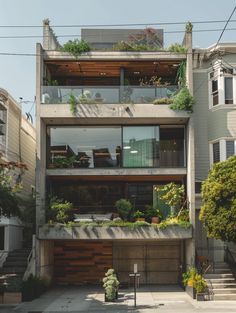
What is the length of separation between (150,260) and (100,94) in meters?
9.80

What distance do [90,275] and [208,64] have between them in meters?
13.4

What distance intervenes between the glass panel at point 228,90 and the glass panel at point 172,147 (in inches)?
113

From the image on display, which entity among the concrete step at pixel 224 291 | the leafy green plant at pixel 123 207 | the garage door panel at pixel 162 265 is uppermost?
the leafy green plant at pixel 123 207

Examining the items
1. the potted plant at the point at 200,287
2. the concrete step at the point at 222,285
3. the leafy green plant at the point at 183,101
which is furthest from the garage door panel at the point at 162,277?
the leafy green plant at the point at 183,101

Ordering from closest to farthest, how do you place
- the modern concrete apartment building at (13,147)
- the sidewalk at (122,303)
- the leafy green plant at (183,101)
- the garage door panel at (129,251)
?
the sidewalk at (122,303) → the leafy green plant at (183,101) → the modern concrete apartment building at (13,147) → the garage door panel at (129,251)

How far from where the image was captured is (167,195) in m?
28.2

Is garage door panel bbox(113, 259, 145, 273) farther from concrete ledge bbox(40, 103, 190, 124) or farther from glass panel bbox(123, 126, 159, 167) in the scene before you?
concrete ledge bbox(40, 103, 190, 124)

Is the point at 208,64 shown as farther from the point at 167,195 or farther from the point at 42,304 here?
the point at 42,304

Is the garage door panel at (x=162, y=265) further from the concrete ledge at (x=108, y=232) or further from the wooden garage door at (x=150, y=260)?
the concrete ledge at (x=108, y=232)

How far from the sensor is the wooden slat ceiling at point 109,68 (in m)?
29.8

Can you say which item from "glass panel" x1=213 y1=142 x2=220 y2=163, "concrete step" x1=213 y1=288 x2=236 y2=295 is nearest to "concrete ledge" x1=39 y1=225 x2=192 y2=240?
"concrete step" x1=213 y1=288 x2=236 y2=295

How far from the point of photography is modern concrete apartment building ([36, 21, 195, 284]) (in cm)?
2792

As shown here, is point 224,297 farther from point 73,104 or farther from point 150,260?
point 73,104

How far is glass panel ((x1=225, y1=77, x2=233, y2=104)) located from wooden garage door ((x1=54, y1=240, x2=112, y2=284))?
406 inches
